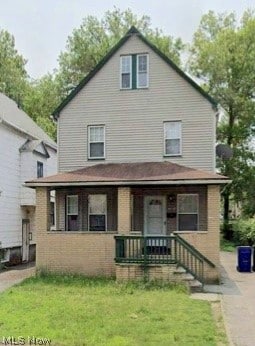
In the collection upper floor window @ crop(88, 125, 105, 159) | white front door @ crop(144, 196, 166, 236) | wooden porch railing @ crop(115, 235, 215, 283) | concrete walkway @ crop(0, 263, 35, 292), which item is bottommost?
concrete walkway @ crop(0, 263, 35, 292)

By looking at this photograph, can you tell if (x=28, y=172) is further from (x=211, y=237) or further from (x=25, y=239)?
(x=211, y=237)

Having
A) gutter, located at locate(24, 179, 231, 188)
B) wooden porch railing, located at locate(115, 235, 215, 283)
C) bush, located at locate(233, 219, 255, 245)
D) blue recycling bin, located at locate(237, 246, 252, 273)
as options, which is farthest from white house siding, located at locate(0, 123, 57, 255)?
bush, located at locate(233, 219, 255, 245)

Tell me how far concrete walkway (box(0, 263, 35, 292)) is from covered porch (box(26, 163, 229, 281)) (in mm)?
1141

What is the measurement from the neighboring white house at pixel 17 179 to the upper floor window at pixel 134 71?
18.1 ft

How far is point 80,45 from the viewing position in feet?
135

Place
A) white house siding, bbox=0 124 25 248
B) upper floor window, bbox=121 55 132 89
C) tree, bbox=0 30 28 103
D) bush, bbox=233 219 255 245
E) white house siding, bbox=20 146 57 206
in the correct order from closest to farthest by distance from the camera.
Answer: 1. upper floor window, bbox=121 55 132 89
2. white house siding, bbox=0 124 25 248
3. white house siding, bbox=20 146 57 206
4. bush, bbox=233 219 255 245
5. tree, bbox=0 30 28 103

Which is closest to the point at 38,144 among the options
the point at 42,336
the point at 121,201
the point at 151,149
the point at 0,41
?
the point at 151,149

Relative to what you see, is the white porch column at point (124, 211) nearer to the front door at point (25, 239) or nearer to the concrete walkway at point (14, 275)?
the concrete walkway at point (14, 275)

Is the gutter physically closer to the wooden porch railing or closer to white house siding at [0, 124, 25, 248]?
the wooden porch railing

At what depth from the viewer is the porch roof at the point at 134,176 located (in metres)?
16.8

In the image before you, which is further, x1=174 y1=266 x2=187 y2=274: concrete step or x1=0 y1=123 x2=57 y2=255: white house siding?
x1=0 y1=123 x2=57 y2=255: white house siding

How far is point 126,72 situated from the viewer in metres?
20.7

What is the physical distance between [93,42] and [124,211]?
2764 cm

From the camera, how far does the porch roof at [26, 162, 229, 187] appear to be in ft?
55.0
